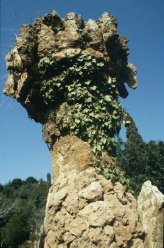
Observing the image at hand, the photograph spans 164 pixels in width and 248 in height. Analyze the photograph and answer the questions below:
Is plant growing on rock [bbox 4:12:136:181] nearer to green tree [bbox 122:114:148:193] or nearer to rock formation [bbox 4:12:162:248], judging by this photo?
rock formation [bbox 4:12:162:248]

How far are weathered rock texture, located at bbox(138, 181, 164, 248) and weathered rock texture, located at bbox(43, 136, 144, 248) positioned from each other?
26 centimetres

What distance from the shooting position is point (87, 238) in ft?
24.0

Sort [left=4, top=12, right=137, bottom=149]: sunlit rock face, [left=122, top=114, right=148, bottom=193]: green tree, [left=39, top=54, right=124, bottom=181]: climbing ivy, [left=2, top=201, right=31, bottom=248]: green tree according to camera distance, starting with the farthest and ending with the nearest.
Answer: [left=122, top=114, right=148, bottom=193]: green tree < [left=2, top=201, right=31, bottom=248]: green tree < [left=4, top=12, right=137, bottom=149]: sunlit rock face < [left=39, top=54, right=124, bottom=181]: climbing ivy

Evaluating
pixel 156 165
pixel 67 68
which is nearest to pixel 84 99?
pixel 67 68

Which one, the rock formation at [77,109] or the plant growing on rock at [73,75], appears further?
the plant growing on rock at [73,75]

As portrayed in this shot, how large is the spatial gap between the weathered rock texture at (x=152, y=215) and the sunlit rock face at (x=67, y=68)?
1870 millimetres

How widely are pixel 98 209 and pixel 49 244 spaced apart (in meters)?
1.51

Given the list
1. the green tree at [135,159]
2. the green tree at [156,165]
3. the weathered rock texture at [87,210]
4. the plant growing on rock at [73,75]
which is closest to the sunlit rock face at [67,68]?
the plant growing on rock at [73,75]

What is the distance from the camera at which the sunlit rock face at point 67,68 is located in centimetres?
905

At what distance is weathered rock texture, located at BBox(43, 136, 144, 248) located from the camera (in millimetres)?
7375

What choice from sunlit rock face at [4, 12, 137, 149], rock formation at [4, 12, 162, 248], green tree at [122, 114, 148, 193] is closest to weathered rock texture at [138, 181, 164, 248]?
rock formation at [4, 12, 162, 248]

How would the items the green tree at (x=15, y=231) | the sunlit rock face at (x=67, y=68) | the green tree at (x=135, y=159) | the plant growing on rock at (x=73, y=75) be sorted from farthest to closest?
the green tree at (x=135, y=159)
the green tree at (x=15, y=231)
the sunlit rock face at (x=67, y=68)
the plant growing on rock at (x=73, y=75)

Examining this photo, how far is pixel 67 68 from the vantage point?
920 cm

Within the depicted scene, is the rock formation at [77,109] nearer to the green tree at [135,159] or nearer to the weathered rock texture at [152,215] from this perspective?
the weathered rock texture at [152,215]
